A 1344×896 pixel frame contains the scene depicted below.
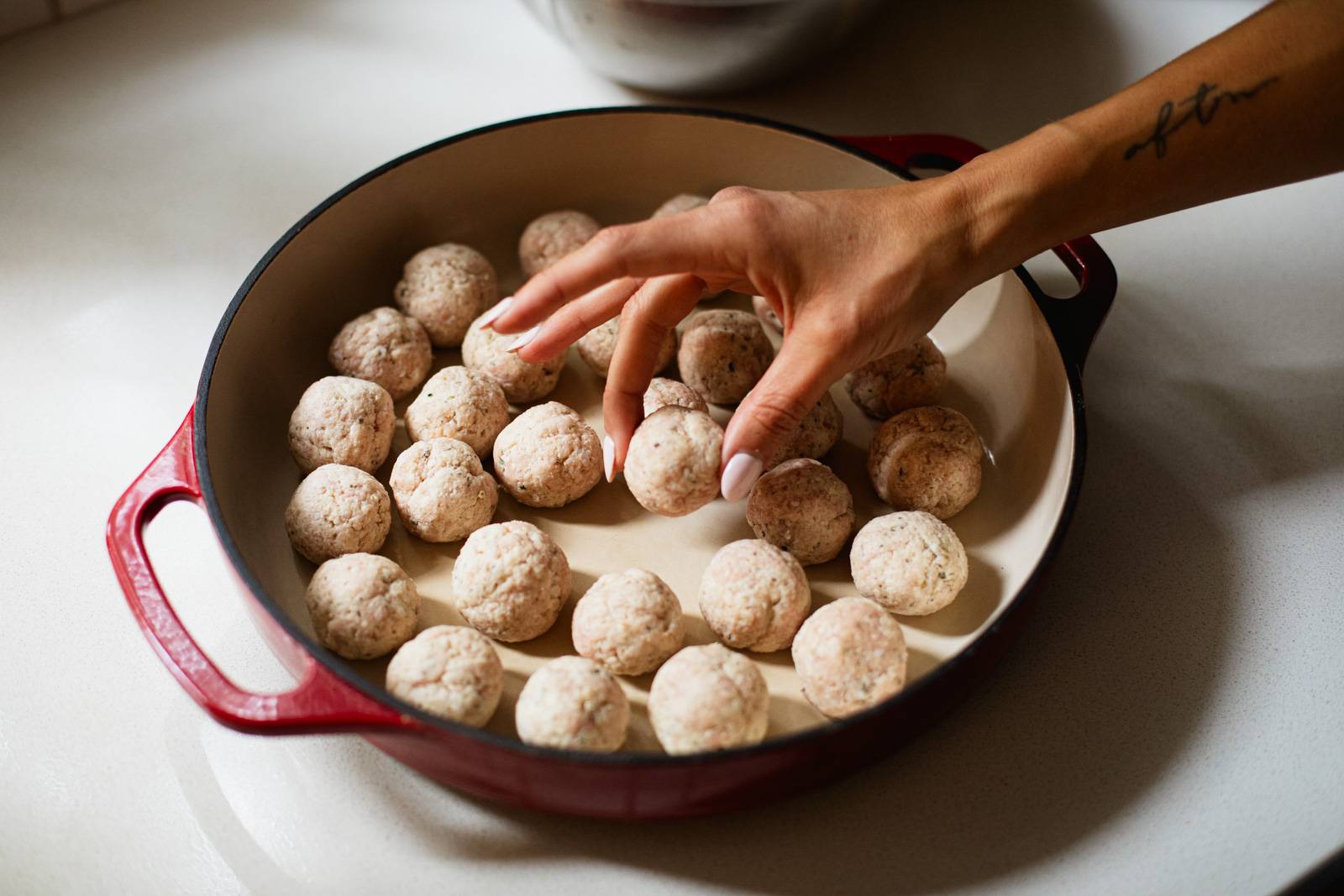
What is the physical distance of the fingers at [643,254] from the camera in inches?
41.9

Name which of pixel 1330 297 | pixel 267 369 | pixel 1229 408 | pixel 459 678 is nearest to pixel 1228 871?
pixel 1229 408

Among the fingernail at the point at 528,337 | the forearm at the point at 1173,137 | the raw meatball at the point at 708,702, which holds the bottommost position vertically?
the raw meatball at the point at 708,702

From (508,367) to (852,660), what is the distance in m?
0.60

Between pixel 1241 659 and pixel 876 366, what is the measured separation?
1.77 ft

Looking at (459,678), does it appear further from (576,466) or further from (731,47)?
(731,47)

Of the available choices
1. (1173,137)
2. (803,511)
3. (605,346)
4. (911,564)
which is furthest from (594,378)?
(1173,137)

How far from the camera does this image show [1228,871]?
3.37 ft

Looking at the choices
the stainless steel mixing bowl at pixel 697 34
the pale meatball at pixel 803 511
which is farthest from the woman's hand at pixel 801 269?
the stainless steel mixing bowl at pixel 697 34

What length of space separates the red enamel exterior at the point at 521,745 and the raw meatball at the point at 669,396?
0.48m

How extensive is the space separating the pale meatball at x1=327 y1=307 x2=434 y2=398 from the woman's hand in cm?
31

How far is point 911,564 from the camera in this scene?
115 cm

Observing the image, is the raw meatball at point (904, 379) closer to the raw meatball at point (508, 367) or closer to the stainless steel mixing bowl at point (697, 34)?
the raw meatball at point (508, 367)

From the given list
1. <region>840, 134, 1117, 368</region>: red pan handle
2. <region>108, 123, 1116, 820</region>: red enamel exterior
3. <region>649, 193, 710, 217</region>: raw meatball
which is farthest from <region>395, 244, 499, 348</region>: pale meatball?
<region>840, 134, 1117, 368</region>: red pan handle

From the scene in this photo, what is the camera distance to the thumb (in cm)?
108
